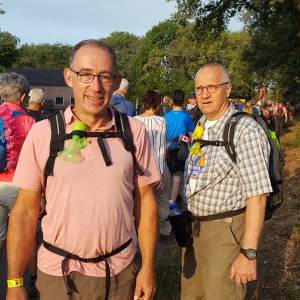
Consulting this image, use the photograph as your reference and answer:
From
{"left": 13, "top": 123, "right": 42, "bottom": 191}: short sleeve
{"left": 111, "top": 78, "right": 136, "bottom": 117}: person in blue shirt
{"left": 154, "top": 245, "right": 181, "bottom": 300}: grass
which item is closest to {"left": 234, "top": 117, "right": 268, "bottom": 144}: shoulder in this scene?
{"left": 13, "top": 123, "right": 42, "bottom": 191}: short sleeve

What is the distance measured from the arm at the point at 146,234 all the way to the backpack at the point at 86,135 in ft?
0.49

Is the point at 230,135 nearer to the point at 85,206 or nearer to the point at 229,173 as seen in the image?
the point at 229,173

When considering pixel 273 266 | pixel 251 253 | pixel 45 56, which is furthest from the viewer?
pixel 45 56

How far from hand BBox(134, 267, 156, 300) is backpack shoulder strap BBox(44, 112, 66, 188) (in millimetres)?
671

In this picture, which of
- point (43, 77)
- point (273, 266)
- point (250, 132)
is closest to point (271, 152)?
point (250, 132)

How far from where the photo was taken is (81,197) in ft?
7.36

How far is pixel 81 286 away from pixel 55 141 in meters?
0.72

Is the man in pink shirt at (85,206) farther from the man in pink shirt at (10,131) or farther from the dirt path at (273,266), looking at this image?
the dirt path at (273,266)

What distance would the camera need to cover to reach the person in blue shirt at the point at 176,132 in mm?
7512

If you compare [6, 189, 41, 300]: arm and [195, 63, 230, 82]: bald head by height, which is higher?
[195, 63, 230, 82]: bald head

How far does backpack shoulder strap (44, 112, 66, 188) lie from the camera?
88.7 inches

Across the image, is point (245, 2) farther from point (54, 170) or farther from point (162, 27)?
point (162, 27)

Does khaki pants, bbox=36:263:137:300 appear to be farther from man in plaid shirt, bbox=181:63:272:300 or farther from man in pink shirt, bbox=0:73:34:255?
man in pink shirt, bbox=0:73:34:255

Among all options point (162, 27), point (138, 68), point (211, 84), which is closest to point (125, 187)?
point (211, 84)
